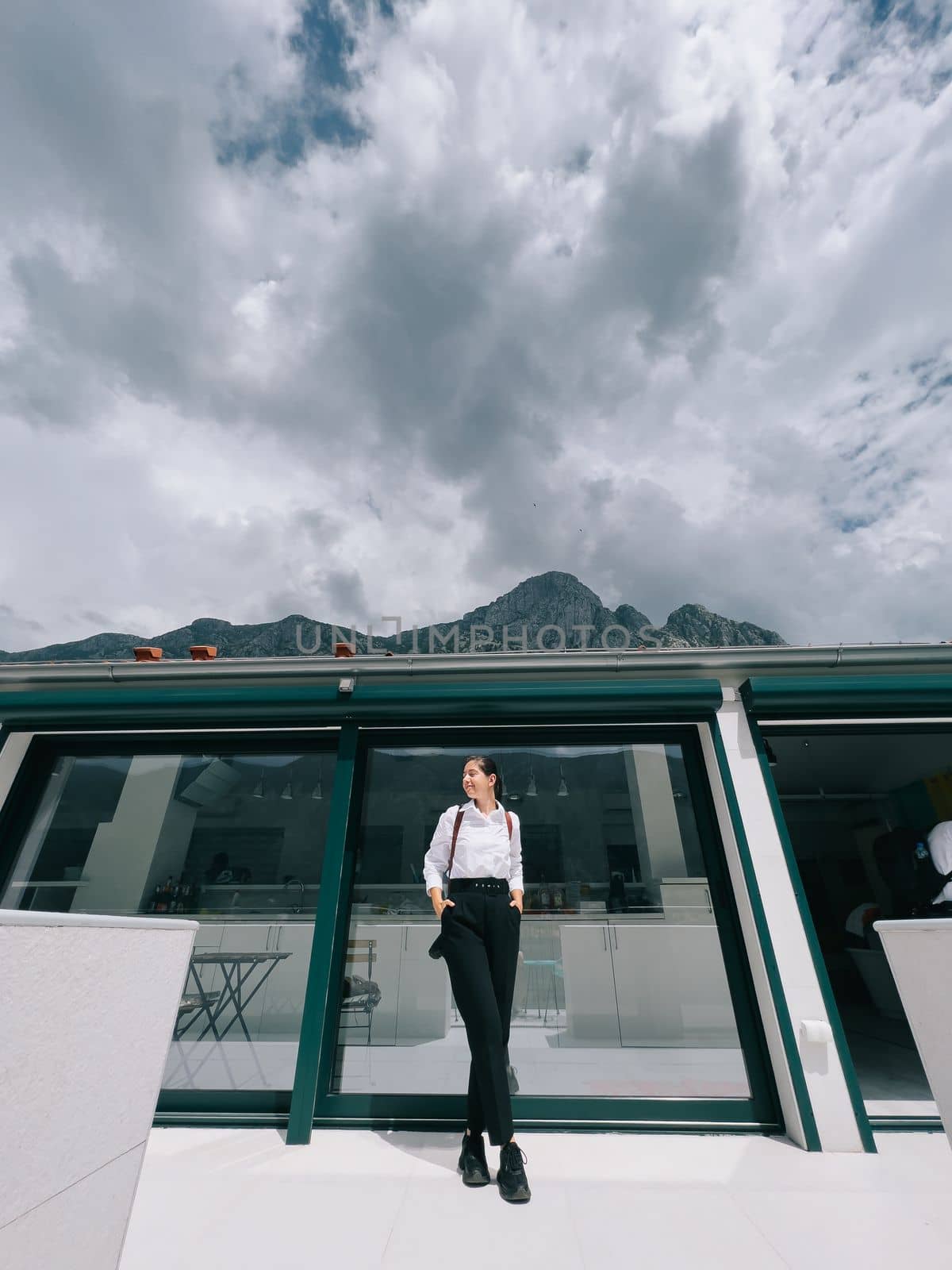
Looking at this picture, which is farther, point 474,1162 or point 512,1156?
point 474,1162

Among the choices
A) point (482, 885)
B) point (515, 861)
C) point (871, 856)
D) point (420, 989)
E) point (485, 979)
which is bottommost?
point (420, 989)

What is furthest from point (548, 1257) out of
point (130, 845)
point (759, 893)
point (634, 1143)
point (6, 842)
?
point (6, 842)

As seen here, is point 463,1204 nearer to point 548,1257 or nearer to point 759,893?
point 548,1257

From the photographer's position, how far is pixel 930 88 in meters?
7.16

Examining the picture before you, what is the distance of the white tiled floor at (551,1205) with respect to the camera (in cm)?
184

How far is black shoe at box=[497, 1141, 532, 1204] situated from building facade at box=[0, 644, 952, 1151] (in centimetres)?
83

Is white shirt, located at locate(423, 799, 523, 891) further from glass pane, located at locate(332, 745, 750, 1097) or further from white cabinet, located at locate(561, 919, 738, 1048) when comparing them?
white cabinet, located at locate(561, 919, 738, 1048)

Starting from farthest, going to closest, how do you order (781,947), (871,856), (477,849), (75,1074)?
(871,856) < (781,947) < (477,849) < (75,1074)

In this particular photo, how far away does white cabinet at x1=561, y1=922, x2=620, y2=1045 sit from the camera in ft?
10.5

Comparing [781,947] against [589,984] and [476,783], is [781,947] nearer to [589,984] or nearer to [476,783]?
[589,984]

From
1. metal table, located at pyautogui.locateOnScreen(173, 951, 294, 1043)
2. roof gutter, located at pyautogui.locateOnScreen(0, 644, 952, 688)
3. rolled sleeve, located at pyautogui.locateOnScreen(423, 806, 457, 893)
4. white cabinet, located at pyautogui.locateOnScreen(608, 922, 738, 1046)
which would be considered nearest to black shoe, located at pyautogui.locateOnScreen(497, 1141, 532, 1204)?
rolled sleeve, located at pyautogui.locateOnScreen(423, 806, 457, 893)

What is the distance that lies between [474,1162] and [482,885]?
1.11 meters

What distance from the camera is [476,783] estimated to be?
2.85m

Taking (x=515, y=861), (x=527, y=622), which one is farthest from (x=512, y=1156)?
(x=527, y=622)
